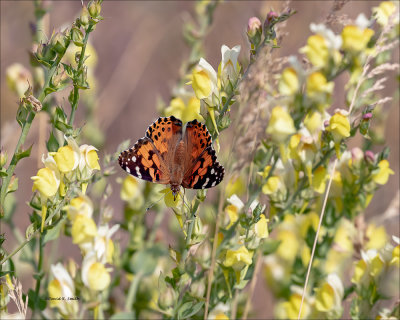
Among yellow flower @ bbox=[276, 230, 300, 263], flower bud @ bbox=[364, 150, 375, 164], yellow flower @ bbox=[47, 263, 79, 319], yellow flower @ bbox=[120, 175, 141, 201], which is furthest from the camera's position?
yellow flower @ bbox=[276, 230, 300, 263]

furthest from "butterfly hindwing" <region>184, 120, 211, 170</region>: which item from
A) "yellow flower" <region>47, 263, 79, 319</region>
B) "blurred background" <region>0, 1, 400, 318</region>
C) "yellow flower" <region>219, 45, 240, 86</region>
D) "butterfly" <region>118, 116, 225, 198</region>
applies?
"blurred background" <region>0, 1, 400, 318</region>

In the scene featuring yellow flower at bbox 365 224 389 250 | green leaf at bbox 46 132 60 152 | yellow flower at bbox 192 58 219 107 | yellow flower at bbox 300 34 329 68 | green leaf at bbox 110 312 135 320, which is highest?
yellow flower at bbox 300 34 329 68

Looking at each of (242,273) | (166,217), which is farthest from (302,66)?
(166,217)

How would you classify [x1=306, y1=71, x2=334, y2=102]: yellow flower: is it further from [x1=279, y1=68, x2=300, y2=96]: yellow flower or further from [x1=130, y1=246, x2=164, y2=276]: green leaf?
[x1=130, y1=246, x2=164, y2=276]: green leaf

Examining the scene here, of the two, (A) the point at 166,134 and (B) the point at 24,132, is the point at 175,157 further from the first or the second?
(B) the point at 24,132

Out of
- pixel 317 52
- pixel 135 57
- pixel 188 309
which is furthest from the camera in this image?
pixel 135 57

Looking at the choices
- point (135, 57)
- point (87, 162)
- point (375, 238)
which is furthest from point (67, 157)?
point (135, 57)
